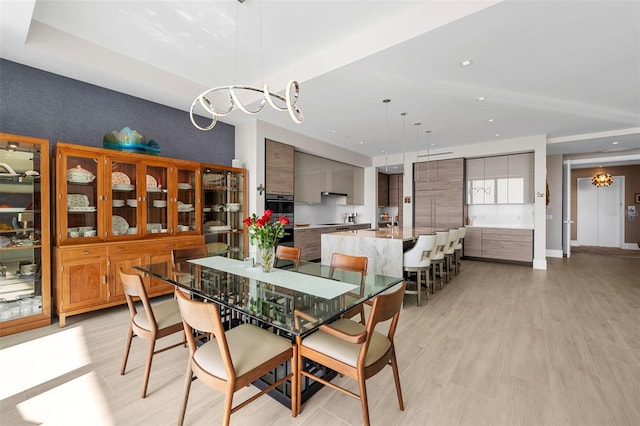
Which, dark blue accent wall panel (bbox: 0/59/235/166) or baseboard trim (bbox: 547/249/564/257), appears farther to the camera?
baseboard trim (bbox: 547/249/564/257)

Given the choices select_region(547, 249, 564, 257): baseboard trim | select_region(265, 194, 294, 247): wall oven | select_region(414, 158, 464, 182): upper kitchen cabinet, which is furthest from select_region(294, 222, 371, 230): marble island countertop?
select_region(547, 249, 564, 257): baseboard trim

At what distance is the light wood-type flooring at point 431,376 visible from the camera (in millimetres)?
1666

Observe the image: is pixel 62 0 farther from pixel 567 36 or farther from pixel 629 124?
pixel 629 124

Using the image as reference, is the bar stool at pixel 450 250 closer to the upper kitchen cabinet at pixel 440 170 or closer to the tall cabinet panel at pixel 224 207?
the upper kitchen cabinet at pixel 440 170

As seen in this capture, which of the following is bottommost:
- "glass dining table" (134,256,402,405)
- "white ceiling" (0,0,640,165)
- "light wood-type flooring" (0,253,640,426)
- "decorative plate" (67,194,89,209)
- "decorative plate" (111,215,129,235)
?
"light wood-type flooring" (0,253,640,426)

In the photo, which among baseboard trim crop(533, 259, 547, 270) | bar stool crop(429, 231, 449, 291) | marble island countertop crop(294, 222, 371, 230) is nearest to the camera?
bar stool crop(429, 231, 449, 291)

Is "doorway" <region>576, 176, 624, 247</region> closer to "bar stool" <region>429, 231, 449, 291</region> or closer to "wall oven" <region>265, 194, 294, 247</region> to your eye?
"bar stool" <region>429, 231, 449, 291</region>

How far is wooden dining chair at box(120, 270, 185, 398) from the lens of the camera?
5.73 ft

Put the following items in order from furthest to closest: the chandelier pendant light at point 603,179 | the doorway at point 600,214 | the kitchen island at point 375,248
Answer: the doorway at point 600,214 → the chandelier pendant light at point 603,179 → the kitchen island at point 375,248

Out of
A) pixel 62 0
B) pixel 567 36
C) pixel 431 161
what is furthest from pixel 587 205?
pixel 62 0

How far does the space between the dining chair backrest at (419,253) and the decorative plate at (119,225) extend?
3.53 m

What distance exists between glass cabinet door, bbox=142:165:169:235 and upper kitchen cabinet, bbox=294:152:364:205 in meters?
2.80

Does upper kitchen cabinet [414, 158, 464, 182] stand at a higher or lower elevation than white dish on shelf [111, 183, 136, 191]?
higher

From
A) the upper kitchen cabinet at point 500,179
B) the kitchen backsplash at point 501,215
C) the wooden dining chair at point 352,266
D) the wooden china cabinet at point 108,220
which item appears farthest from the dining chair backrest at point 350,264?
the kitchen backsplash at point 501,215
